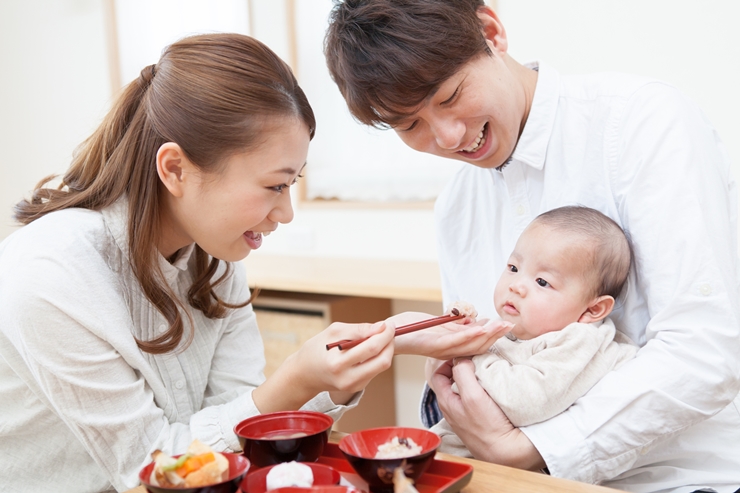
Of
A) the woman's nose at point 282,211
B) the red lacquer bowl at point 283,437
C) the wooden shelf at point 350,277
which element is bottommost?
the wooden shelf at point 350,277

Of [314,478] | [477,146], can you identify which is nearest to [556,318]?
[477,146]

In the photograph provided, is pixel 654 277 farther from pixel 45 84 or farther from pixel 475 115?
pixel 45 84

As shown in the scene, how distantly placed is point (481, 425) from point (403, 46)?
735 mm

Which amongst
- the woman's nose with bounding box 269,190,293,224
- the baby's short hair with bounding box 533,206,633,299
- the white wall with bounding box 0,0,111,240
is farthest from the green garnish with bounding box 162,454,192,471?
the white wall with bounding box 0,0,111,240

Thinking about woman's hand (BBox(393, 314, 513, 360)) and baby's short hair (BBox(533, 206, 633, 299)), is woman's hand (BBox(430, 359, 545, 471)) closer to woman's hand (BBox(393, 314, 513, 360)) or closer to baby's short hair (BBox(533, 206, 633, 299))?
woman's hand (BBox(393, 314, 513, 360))

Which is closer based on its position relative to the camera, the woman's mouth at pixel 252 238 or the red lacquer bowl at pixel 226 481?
the red lacquer bowl at pixel 226 481

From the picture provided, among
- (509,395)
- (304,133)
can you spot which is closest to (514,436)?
(509,395)

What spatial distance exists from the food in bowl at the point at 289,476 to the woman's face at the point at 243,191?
602 millimetres

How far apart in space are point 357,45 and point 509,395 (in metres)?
0.74

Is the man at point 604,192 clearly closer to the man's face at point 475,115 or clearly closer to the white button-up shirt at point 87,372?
the man's face at point 475,115

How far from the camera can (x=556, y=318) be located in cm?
133

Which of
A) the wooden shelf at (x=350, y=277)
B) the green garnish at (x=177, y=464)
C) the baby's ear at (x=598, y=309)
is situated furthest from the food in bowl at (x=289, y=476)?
the wooden shelf at (x=350, y=277)

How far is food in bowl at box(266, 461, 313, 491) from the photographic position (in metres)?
0.87

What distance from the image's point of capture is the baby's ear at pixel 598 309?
1336 mm
